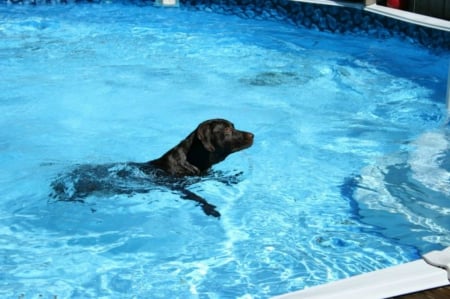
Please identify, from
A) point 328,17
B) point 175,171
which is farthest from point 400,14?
point 175,171

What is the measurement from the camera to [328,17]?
13383mm

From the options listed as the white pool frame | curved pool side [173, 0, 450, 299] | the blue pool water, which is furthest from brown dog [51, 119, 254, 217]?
curved pool side [173, 0, 450, 299]

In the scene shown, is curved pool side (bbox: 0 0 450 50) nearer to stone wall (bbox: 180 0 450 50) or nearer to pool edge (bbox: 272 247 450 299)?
stone wall (bbox: 180 0 450 50)

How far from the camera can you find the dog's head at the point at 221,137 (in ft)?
20.0

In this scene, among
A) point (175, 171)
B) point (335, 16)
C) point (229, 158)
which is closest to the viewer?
point (175, 171)

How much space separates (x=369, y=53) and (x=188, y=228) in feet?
21.3

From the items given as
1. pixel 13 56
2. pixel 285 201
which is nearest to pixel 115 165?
pixel 285 201

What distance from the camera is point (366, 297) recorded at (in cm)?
310

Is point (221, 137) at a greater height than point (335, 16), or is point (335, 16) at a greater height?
point (335, 16)

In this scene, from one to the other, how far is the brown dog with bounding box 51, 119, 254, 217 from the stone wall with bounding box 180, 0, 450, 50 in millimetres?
6091

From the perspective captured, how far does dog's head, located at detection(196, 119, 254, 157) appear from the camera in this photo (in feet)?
20.0

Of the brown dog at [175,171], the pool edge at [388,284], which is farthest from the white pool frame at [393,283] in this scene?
the brown dog at [175,171]

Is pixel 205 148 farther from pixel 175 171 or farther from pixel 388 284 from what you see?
pixel 388 284

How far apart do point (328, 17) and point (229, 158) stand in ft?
21.5
